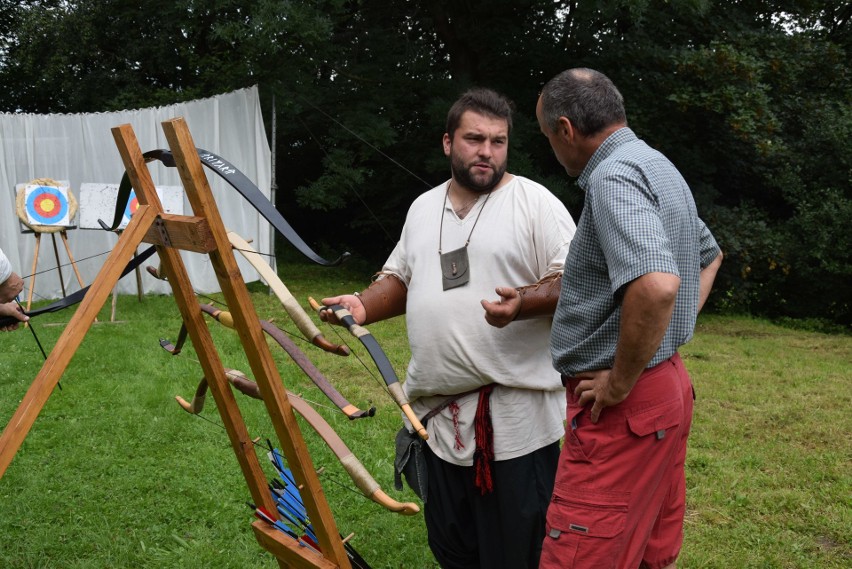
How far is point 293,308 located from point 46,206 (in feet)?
24.2

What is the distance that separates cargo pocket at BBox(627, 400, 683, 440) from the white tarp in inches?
297

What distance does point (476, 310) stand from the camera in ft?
6.81

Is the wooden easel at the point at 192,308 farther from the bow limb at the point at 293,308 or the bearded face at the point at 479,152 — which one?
the bearded face at the point at 479,152

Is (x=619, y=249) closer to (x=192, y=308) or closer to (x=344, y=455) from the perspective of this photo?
(x=344, y=455)

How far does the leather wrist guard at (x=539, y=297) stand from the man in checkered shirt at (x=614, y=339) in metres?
0.14

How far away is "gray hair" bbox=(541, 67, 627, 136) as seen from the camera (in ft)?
5.78

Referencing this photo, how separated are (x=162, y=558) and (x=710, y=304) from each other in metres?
9.15

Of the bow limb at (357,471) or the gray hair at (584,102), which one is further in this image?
the gray hair at (584,102)

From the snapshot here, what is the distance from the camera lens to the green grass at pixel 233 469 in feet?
10.1

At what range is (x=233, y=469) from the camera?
381 centimetres

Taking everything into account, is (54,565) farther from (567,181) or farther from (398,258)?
(567,181)

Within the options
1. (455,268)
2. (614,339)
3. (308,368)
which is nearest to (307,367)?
(308,368)

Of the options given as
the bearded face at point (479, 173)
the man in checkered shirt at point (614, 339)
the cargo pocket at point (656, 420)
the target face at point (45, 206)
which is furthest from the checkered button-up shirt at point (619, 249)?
the target face at point (45, 206)

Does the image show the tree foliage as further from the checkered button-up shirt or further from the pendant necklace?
the checkered button-up shirt
